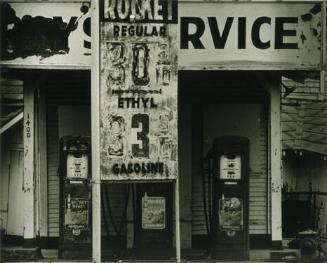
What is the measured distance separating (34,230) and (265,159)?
3641 millimetres

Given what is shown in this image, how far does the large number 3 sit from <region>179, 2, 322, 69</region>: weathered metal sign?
234cm

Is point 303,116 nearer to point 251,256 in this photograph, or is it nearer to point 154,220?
point 251,256

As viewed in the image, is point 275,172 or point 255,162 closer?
point 275,172

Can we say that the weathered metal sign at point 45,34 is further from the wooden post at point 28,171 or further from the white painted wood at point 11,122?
the white painted wood at point 11,122

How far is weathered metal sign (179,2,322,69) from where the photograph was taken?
930 cm

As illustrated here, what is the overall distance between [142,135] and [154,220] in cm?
333

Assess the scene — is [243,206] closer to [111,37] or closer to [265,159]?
[265,159]

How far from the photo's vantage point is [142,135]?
708cm

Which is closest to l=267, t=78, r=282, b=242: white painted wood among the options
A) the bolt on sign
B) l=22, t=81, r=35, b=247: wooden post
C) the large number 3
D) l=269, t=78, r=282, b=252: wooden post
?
l=269, t=78, r=282, b=252: wooden post

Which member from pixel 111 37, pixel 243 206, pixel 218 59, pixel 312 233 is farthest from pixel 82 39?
pixel 312 233

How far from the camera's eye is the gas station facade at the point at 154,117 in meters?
7.02

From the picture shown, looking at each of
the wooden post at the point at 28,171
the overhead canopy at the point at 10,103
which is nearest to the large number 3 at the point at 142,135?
the wooden post at the point at 28,171

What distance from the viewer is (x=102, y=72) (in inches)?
274

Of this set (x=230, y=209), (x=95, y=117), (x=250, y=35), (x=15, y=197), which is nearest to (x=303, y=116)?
(x=230, y=209)
